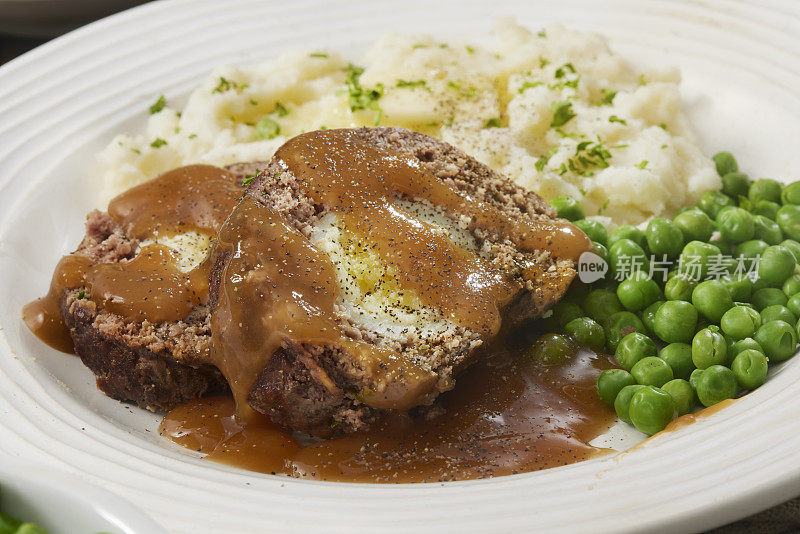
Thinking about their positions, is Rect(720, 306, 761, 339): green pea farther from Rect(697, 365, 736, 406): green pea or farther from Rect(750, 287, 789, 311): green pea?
Rect(697, 365, 736, 406): green pea

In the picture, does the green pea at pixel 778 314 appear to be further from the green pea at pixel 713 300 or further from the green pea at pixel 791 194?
the green pea at pixel 791 194

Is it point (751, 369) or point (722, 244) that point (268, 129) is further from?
point (751, 369)

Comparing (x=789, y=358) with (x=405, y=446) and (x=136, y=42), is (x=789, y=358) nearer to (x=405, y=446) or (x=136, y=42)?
(x=405, y=446)

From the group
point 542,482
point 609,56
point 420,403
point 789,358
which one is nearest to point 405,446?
point 420,403

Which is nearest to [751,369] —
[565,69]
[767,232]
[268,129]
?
[767,232]

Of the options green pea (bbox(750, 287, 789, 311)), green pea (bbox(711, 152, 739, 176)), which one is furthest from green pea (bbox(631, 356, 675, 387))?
green pea (bbox(711, 152, 739, 176))

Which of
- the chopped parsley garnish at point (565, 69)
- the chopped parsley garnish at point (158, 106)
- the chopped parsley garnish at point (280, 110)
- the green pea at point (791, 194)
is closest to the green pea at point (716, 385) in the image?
the green pea at point (791, 194)
